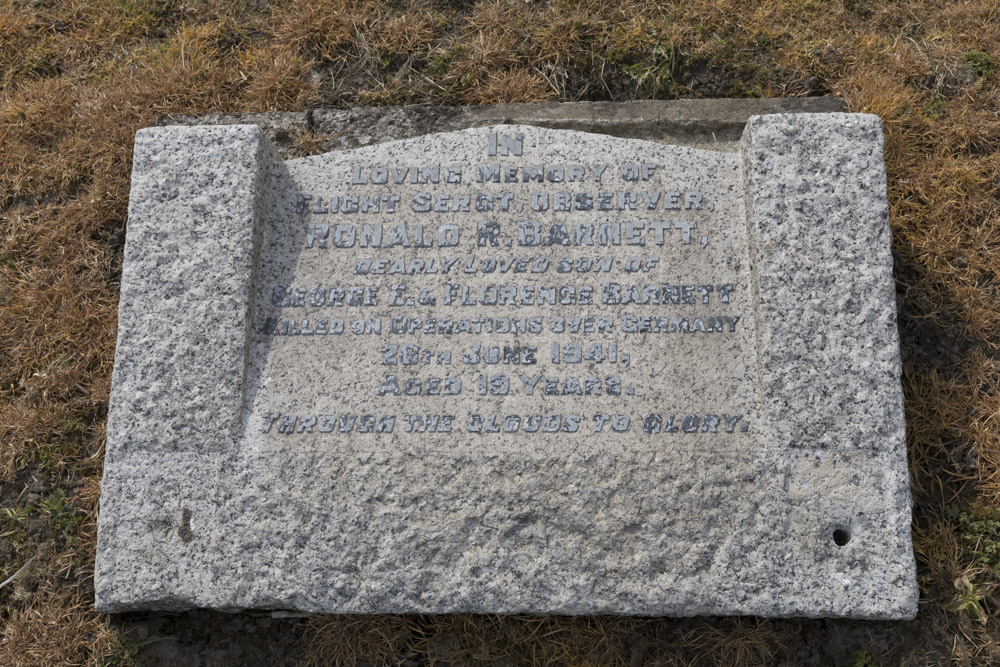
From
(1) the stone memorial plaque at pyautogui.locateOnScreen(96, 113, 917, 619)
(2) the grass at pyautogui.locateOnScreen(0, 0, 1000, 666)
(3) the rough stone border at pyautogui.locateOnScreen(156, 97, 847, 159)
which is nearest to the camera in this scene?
A: (1) the stone memorial plaque at pyautogui.locateOnScreen(96, 113, 917, 619)

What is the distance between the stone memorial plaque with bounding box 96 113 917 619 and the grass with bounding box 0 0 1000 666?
0.42 m

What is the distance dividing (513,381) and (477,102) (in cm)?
135

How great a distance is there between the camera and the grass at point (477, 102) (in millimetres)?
2225

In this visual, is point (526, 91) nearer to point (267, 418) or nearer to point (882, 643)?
point (267, 418)

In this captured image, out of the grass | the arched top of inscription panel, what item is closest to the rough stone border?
the grass

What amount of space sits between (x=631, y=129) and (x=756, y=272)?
86 centimetres

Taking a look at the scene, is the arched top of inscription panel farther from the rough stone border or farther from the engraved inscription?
the rough stone border

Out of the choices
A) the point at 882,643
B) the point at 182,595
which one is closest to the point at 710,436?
the point at 882,643

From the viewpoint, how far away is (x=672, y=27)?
2896mm

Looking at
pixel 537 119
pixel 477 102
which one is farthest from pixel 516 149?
pixel 477 102

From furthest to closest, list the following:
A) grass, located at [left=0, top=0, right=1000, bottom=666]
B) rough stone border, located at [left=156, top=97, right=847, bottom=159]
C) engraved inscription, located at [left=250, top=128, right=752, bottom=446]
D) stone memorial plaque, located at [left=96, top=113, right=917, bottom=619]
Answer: rough stone border, located at [left=156, top=97, right=847, bottom=159]
grass, located at [left=0, top=0, right=1000, bottom=666]
engraved inscription, located at [left=250, top=128, right=752, bottom=446]
stone memorial plaque, located at [left=96, top=113, right=917, bottom=619]

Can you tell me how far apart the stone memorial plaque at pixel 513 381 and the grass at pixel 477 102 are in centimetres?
42

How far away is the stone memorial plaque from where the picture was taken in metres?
1.92

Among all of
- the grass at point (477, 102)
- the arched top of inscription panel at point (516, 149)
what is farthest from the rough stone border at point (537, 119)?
the arched top of inscription panel at point (516, 149)
